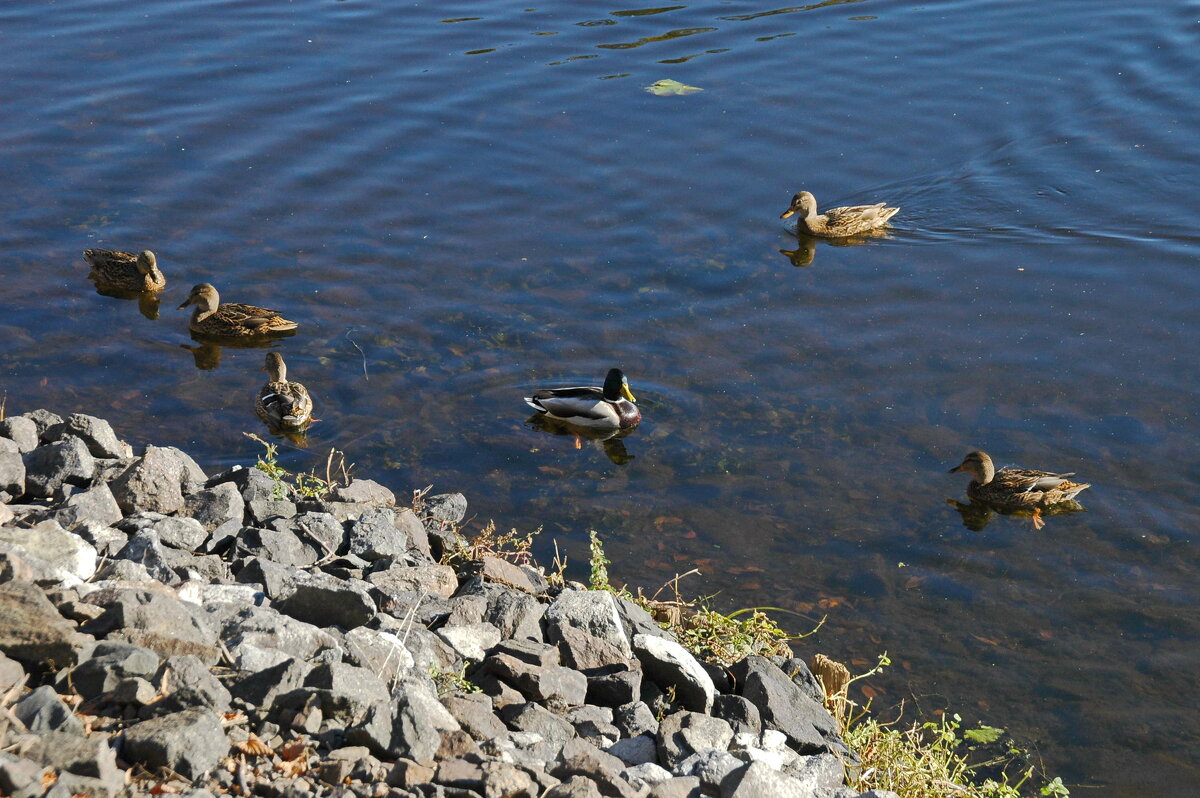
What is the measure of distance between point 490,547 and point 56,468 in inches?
106

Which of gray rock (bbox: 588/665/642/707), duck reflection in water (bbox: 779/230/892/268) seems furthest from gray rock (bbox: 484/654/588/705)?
duck reflection in water (bbox: 779/230/892/268)

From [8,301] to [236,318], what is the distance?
258cm

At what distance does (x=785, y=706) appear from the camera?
18.6 feet

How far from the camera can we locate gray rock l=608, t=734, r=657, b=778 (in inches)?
196

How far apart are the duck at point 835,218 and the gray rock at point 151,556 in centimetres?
920

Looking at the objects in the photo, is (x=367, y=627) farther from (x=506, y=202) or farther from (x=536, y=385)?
(x=506, y=202)

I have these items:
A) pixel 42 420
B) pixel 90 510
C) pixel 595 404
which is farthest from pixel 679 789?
pixel 595 404

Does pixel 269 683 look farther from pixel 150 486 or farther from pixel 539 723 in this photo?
pixel 150 486

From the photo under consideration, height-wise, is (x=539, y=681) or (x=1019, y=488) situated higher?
(x=539, y=681)

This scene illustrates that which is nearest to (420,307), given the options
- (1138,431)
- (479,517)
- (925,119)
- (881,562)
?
(479,517)

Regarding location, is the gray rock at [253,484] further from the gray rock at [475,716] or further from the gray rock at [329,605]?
the gray rock at [475,716]

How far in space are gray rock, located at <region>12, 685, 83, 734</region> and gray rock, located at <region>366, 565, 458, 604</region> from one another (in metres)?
2.09

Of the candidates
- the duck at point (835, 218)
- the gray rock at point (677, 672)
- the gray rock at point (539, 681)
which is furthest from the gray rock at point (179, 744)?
the duck at point (835, 218)

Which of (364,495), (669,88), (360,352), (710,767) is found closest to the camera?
(710,767)
